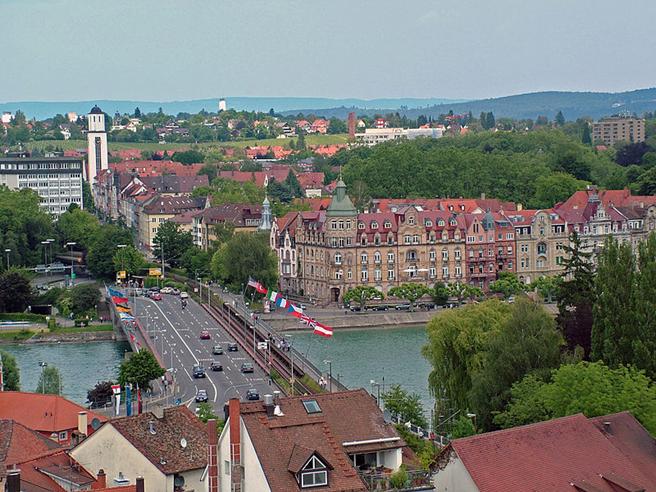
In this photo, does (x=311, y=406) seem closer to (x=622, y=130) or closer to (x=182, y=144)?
(x=622, y=130)

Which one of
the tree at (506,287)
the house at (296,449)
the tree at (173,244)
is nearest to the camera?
the house at (296,449)

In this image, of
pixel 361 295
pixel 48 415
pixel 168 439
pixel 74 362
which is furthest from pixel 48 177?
pixel 168 439

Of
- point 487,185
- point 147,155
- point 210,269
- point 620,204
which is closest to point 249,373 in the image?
point 210,269

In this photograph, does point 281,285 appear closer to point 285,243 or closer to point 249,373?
point 285,243

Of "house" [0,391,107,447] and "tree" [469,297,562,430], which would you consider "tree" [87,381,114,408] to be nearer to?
"house" [0,391,107,447]

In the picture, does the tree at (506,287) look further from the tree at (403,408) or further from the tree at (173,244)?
the tree at (403,408)

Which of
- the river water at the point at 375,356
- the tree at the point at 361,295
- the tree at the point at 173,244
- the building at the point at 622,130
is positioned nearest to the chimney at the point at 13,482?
the river water at the point at 375,356

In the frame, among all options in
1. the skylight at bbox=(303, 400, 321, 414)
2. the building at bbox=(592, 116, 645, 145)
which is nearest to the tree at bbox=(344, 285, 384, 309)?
the skylight at bbox=(303, 400, 321, 414)
